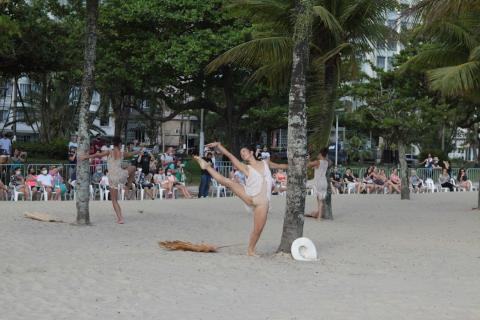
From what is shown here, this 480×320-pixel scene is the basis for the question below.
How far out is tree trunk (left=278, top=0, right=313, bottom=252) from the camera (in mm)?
11047

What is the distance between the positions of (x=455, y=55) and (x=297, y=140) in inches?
440

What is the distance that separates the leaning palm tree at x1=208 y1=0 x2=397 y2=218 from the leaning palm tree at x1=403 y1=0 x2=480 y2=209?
48.4 inches

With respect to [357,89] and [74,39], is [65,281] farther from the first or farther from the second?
[357,89]

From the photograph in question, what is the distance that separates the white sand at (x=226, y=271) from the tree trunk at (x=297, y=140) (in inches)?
21.5

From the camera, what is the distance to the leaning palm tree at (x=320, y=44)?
612 inches

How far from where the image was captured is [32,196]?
20.7 metres

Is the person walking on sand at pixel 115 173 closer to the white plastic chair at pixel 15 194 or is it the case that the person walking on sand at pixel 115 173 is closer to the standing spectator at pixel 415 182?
the white plastic chair at pixel 15 194

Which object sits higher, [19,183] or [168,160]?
[168,160]

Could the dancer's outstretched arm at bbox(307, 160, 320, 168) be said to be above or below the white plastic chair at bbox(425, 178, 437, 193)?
above

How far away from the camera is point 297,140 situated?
11055 mm

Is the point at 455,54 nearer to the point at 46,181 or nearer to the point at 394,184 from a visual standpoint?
the point at 394,184

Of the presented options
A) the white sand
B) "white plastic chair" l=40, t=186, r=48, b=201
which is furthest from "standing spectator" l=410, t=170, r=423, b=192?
"white plastic chair" l=40, t=186, r=48, b=201

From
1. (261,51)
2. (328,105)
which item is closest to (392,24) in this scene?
(328,105)

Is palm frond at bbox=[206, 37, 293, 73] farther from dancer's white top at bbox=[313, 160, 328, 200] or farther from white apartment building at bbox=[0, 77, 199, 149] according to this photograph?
white apartment building at bbox=[0, 77, 199, 149]
